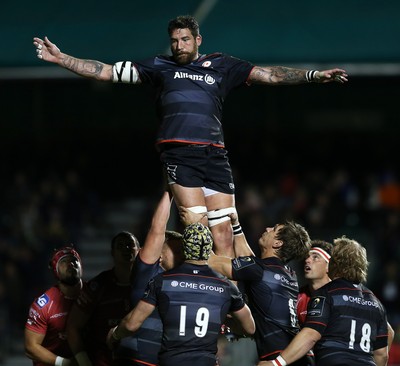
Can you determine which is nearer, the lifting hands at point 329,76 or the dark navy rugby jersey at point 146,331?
the lifting hands at point 329,76

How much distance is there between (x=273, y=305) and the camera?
28.0ft

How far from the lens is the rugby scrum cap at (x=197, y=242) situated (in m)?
7.64

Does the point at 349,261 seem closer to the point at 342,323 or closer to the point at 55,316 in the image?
the point at 342,323

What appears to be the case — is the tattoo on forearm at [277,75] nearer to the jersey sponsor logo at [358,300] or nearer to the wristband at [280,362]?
A: the jersey sponsor logo at [358,300]

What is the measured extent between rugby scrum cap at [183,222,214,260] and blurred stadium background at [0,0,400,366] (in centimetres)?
597

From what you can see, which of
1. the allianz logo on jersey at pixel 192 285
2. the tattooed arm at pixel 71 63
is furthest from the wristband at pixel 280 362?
the tattooed arm at pixel 71 63

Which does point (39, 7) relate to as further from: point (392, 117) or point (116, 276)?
point (392, 117)

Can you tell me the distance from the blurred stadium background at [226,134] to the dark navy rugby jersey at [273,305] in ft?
16.1

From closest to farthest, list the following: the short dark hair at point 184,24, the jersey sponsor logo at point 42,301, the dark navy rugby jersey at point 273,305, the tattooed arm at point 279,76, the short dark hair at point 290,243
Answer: the short dark hair at point 184,24, the tattooed arm at point 279,76, the dark navy rugby jersey at point 273,305, the short dark hair at point 290,243, the jersey sponsor logo at point 42,301

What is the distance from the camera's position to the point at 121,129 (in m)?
20.6

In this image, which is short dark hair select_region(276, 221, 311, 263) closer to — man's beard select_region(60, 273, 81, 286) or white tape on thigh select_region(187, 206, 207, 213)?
white tape on thigh select_region(187, 206, 207, 213)

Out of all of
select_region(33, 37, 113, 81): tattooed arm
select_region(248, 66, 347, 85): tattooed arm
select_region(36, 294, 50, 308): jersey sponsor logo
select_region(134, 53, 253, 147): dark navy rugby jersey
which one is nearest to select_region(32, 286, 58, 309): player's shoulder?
select_region(36, 294, 50, 308): jersey sponsor logo

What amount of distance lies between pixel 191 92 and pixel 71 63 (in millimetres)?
928

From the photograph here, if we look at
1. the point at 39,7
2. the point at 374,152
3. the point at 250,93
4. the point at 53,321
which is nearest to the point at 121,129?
the point at 250,93
